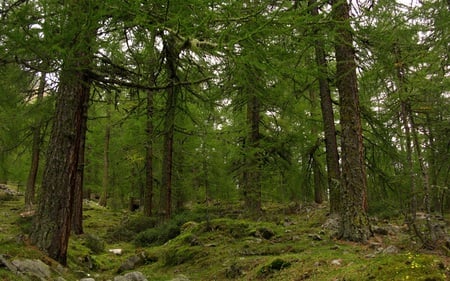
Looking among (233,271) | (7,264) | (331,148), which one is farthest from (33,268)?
(331,148)

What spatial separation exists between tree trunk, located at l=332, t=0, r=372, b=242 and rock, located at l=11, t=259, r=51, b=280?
Result: 18.0 feet

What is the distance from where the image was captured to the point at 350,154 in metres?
7.56

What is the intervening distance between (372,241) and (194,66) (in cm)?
527

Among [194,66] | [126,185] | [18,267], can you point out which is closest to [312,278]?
[18,267]

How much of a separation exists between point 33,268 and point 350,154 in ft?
19.9

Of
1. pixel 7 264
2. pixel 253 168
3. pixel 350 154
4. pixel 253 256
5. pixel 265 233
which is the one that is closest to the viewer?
pixel 7 264

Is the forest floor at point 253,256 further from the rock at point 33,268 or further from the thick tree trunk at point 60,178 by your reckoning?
the thick tree trunk at point 60,178

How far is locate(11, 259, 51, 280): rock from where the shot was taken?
4.86 metres

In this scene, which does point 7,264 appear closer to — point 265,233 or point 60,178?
point 60,178

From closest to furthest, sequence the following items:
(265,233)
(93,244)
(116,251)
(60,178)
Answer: (60,178)
(265,233)
(93,244)
(116,251)

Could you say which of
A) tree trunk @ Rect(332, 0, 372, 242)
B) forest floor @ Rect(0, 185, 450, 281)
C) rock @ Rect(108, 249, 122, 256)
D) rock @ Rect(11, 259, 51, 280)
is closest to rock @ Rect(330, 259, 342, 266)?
forest floor @ Rect(0, 185, 450, 281)

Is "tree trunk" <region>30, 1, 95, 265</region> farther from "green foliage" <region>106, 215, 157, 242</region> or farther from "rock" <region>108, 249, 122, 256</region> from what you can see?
"green foliage" <region>106, 215, 157, 242</region>

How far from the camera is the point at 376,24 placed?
27.6 ft

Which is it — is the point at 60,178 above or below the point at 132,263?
above
